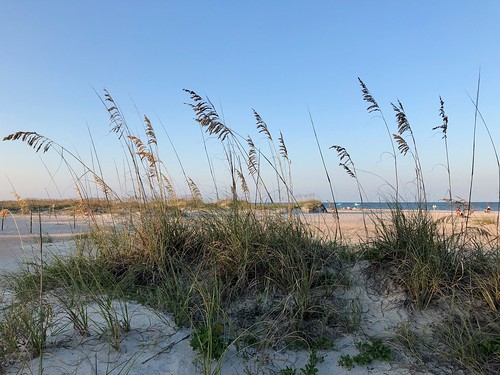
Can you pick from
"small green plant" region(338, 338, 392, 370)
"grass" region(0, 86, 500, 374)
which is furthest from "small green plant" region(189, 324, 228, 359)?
"small green plant" region(338, 338, 392, 370)

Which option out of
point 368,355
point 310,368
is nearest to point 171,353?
point 310,368

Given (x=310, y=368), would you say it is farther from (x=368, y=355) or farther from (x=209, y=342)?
(x=209, y=342)

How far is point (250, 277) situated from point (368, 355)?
4.39 feet

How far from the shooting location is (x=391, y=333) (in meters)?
2.90

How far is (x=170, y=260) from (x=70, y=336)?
1.19 meters

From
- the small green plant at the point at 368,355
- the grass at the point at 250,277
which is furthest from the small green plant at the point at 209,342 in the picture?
the small green plant at the point at 368,355

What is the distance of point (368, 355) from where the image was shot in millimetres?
2584

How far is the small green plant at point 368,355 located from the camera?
2.56m

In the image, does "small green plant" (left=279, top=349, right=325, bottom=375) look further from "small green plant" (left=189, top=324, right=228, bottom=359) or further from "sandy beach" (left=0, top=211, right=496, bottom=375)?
"small green plant" (left=189, top=324, right=228, bottom=359)

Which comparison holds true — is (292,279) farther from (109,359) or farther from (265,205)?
(109,359)

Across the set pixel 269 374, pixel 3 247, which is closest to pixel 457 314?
pixel 269 374

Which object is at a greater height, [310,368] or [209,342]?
[209,342]

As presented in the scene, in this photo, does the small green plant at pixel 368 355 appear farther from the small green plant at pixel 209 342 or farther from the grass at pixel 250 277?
the small green plant at pixel 209 342

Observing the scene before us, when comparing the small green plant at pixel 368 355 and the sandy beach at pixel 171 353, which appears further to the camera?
the small green plant at pixel 368 355
